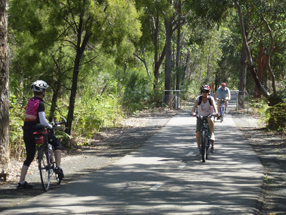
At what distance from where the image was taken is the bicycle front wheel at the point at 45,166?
A: 7227 millimetres

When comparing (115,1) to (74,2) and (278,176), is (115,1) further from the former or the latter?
(278,176)

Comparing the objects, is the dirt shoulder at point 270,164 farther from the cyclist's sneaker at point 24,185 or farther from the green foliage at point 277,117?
the cyclist's sneaker at point 24,185

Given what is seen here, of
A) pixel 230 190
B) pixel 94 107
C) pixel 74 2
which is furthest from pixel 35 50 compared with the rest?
pixel 230 190

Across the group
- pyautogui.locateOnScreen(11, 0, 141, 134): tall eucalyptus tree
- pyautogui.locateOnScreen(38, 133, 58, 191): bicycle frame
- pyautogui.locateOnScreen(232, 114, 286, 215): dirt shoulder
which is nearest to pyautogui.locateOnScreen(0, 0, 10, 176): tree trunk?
pyautogui.locateOnScreen(38, 133, 58, 191): bicycle frame

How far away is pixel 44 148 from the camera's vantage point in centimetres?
737

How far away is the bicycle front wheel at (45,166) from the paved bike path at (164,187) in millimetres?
184

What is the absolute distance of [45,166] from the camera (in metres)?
7.29

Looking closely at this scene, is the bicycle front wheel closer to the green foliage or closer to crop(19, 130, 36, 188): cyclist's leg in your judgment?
crop(19, 130, 36, 188): cyclist's leg

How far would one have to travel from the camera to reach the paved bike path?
244 inches

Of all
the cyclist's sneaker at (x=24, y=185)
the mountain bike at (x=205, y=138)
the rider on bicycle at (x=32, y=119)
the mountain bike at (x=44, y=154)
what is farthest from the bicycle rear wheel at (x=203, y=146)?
the cyclist's sneaker at (x=24, y=185)

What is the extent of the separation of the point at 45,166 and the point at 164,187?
2.11 metres

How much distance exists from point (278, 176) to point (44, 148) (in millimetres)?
4777

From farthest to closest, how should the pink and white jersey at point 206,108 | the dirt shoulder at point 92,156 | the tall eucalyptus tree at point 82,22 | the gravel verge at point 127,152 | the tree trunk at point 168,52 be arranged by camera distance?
the tree trunk at point 168,52 < the tall eucalyptus tree at point 82,22 < the pink and white jersey at point 206,108 < the dirt shoulder at point 92,156 < the gravel verge at point 127,152

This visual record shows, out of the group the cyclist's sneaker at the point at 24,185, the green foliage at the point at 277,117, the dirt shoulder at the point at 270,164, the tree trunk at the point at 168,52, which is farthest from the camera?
the tree trunk at the point at 168,52
